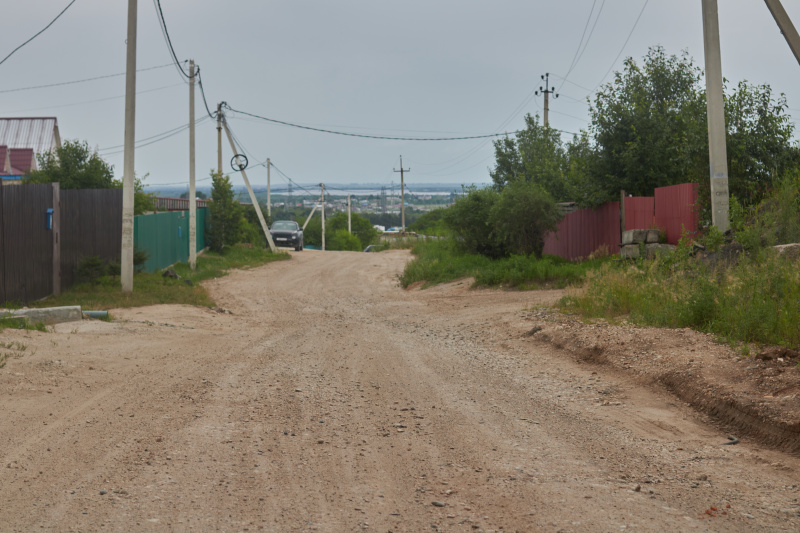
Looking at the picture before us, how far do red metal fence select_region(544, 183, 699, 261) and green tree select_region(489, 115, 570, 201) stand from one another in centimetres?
260

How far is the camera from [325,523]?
4.12 meters

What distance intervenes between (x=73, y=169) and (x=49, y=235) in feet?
31.9

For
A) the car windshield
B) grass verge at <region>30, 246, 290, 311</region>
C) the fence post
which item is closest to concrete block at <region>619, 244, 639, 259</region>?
grass verge at <region>30, 246, 290, 311</region>

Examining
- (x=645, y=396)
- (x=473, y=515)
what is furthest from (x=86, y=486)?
(x=645, y=396)

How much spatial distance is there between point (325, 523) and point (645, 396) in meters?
4.43

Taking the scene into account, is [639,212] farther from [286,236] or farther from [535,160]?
[286,236]

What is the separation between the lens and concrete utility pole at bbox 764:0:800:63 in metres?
11.9

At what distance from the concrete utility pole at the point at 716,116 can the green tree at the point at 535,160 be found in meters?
9.75

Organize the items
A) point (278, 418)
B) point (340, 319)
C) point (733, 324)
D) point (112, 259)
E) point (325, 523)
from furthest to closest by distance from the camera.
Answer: point (112, 259), point (340, 319), point (733, 324), point (278, 418), point (325, 523)

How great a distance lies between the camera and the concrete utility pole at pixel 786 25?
11.9m

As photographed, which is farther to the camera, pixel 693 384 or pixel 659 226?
pixel 659 226

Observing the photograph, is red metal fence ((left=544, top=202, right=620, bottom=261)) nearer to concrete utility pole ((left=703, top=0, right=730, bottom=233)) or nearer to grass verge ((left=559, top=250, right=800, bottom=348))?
concrete utility pole ((left=703, top=0, right=730, bottom=233))

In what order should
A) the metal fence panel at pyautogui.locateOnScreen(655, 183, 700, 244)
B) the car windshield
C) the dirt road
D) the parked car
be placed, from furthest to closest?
the car windshield
the parked car
the metal fence panel at pyautogui.locateOnScreen(655, 183, 700, 244)
the dirt road

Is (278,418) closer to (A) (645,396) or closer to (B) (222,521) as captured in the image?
(B) (222,521)
